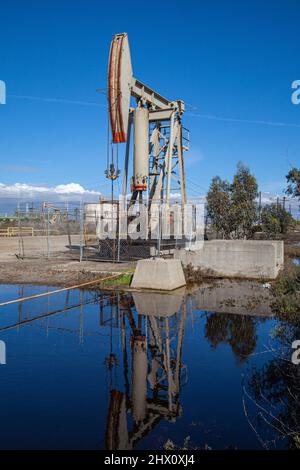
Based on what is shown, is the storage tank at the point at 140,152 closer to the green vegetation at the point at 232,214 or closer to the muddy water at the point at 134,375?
the green vegetation at the point at 232,214

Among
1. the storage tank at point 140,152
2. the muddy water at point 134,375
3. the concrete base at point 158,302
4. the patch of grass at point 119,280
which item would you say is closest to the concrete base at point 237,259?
the patch of grass at point 119,280

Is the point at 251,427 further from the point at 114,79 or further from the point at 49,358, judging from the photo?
the point at 114,79

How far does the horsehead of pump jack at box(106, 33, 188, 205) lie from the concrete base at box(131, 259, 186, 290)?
3292 mm

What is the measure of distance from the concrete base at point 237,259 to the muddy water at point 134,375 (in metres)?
4.47

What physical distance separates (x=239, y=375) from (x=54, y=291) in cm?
748

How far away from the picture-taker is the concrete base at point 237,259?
1470 centimetres

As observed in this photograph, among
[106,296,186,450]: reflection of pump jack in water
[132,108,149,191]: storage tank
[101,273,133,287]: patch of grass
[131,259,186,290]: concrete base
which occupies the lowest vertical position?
[106,296,186,450]: reflection of pump jack in water

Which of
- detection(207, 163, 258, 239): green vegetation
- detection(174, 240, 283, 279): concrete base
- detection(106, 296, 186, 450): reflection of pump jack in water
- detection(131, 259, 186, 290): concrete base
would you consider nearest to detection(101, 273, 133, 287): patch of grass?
detection(131, 259, 186, 290): concrete base

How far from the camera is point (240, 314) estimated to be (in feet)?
31.8

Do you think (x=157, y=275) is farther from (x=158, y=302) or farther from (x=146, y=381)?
(x=146, y=381)

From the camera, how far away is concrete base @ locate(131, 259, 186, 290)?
12227mm

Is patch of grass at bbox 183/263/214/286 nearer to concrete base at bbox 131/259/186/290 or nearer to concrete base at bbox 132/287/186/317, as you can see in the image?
concrete base at bbox 131/259/186/290

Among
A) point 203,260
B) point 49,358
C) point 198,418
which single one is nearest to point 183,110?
point 203,260

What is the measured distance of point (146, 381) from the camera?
575cm
